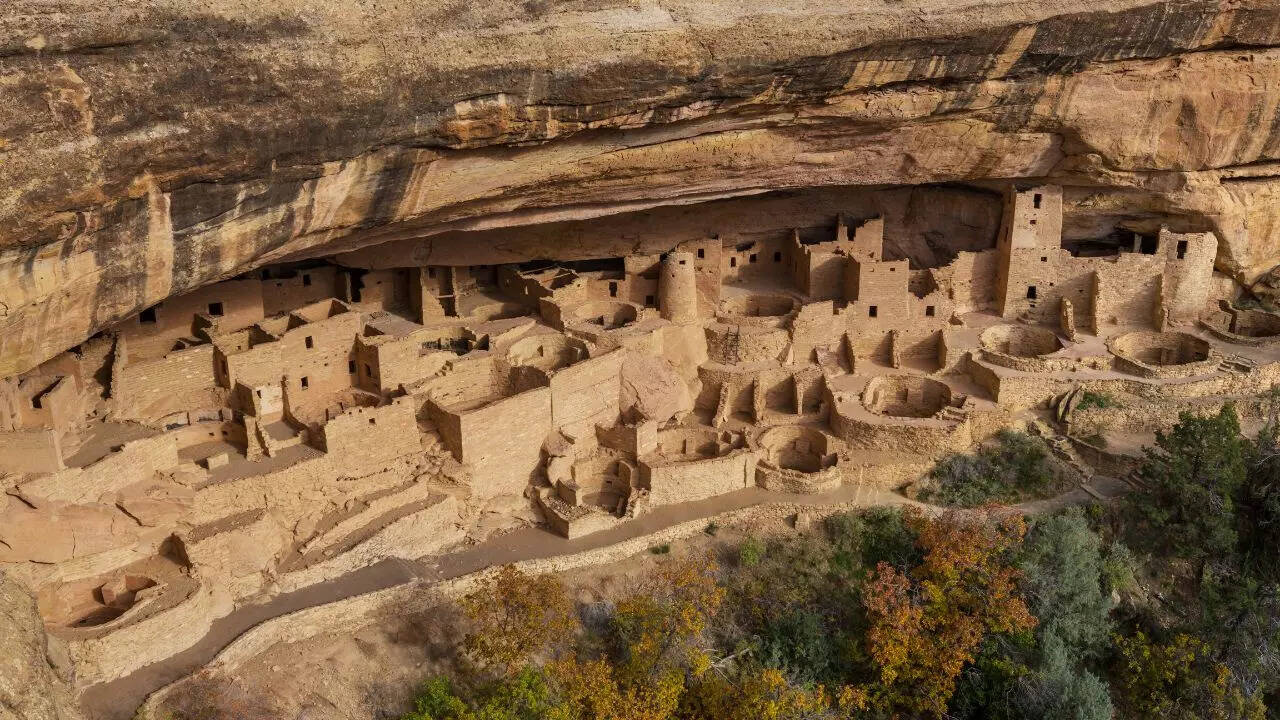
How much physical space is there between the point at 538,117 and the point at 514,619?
6.70m

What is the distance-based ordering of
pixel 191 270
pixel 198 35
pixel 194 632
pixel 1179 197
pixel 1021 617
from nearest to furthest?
pixel 198 35
pixel 191 270
pixel 194 632
pixel 1021 617
pixel 1179 197

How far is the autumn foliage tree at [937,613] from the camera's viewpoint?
16.7 metres

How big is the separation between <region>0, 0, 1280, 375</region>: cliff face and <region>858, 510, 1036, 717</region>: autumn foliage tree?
6505 millimetres

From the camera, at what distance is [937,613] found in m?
17.3

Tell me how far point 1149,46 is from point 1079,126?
1826 millimetres

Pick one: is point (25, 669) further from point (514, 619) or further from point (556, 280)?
point (556, 280)

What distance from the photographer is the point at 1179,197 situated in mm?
21281

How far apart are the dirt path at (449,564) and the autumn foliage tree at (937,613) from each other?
1.72m

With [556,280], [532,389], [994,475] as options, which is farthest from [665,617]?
[556,280]

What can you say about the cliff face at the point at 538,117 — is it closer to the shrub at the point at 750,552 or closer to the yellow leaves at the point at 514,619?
the yellow leaves at the point at 514,619

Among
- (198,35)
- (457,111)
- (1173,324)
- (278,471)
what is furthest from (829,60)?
(1173,324)

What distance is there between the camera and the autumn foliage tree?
16.7 metres

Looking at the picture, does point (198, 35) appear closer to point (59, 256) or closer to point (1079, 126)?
point (59, 256)

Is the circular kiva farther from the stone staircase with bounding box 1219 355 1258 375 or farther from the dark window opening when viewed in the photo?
the dark window opening
